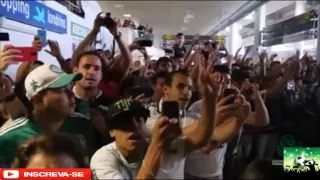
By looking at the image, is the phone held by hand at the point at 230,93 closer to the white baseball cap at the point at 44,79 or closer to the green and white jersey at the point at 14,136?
the white baseball cap at the point at 44,79

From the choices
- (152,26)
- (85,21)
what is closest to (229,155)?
(152,26)

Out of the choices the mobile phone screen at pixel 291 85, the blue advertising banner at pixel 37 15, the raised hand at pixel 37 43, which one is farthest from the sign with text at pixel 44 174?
the mobile phone screen at pixel 291 85

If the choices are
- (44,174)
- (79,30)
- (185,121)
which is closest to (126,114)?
(185,121)

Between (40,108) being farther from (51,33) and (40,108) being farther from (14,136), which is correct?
(51,33)

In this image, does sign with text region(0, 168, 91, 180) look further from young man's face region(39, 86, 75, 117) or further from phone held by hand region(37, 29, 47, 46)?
phone held by hand region(37, 29, 47, 46)

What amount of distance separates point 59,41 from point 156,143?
513 mm

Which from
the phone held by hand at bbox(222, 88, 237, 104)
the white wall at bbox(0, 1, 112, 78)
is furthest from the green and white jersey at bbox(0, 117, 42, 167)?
the phone held by hand at bbox(222, 88, 237, 104)

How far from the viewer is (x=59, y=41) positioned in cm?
149

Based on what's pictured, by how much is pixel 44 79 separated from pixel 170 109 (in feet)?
1.17

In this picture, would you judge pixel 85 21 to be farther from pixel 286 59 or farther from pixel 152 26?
pixel 286 59

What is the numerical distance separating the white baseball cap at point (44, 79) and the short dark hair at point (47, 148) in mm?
124

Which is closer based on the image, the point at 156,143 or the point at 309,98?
the point at 156,143

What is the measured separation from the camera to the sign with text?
1156 millimetres

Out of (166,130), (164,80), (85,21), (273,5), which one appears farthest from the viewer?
(273,5)
